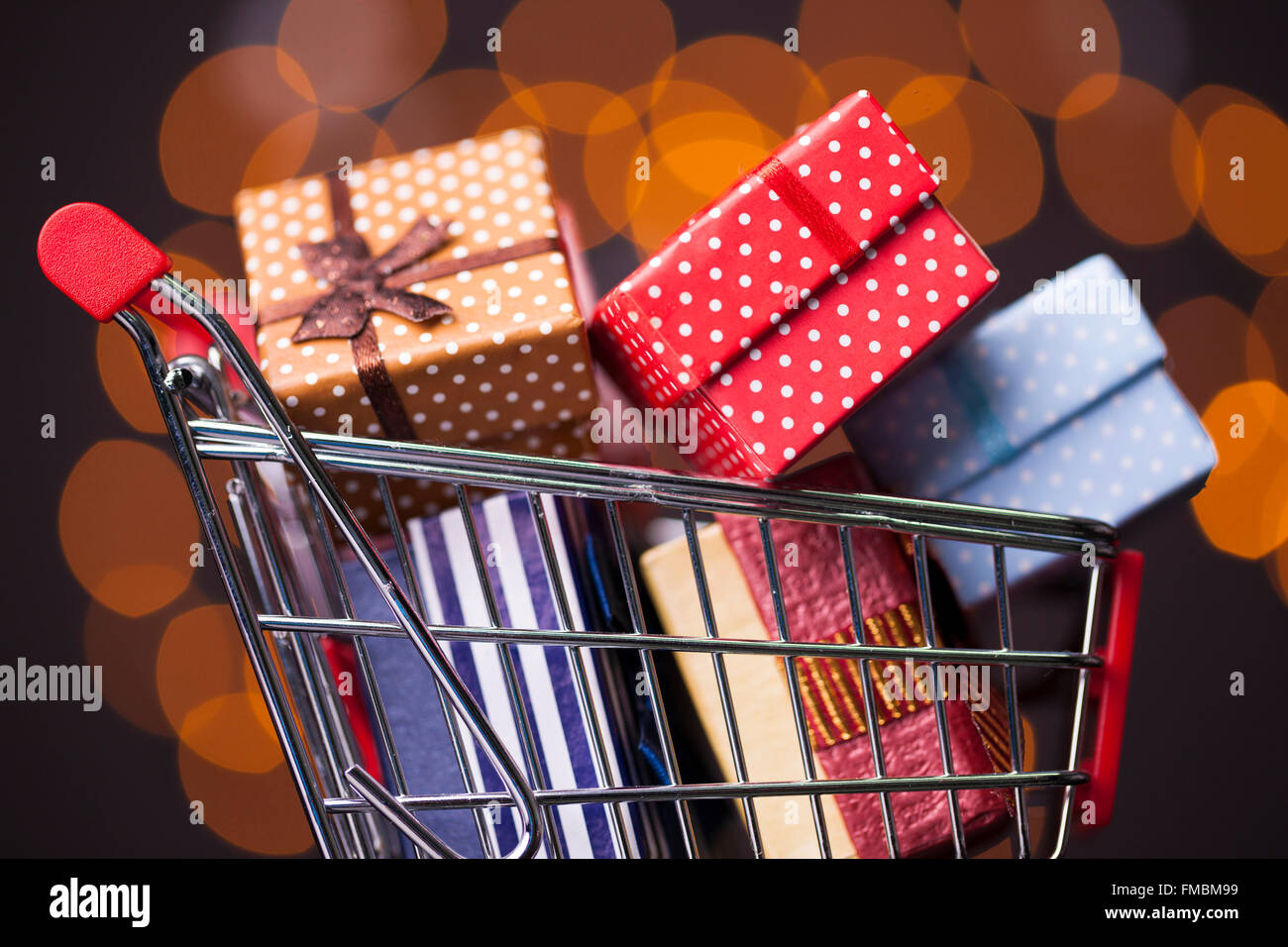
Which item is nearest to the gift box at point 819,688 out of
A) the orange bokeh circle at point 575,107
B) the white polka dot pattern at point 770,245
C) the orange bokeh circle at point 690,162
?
the white polka dot pattern at point 770,245

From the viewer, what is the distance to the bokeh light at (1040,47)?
1188mm

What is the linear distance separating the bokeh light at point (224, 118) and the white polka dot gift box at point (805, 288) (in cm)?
58

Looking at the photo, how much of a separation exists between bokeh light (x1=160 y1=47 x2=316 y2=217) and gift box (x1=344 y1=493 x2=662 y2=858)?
21.4 inches

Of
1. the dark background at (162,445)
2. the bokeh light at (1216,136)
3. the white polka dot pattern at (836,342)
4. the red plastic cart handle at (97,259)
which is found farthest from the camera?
the bokeh light at (1216,136)

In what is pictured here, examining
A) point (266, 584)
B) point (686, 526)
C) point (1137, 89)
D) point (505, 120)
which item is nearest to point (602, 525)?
point (686, 526)

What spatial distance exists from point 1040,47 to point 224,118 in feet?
3.47

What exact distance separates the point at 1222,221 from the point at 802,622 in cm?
87

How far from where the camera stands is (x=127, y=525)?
117 centimetres

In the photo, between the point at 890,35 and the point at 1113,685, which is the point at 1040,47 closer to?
the point at 890,35

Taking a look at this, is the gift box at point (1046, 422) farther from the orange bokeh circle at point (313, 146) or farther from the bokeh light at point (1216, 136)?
the orange bokeh circle at point (313, 146)

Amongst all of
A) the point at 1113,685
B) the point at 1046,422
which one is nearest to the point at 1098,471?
the point at 1046,422

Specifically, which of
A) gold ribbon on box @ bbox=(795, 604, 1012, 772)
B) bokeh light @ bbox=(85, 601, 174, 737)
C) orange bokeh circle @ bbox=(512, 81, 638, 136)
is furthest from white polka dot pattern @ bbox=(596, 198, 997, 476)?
bokeh light @ bbox=(85, 601, 174, 737)

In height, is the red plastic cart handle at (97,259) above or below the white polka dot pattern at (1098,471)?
above
